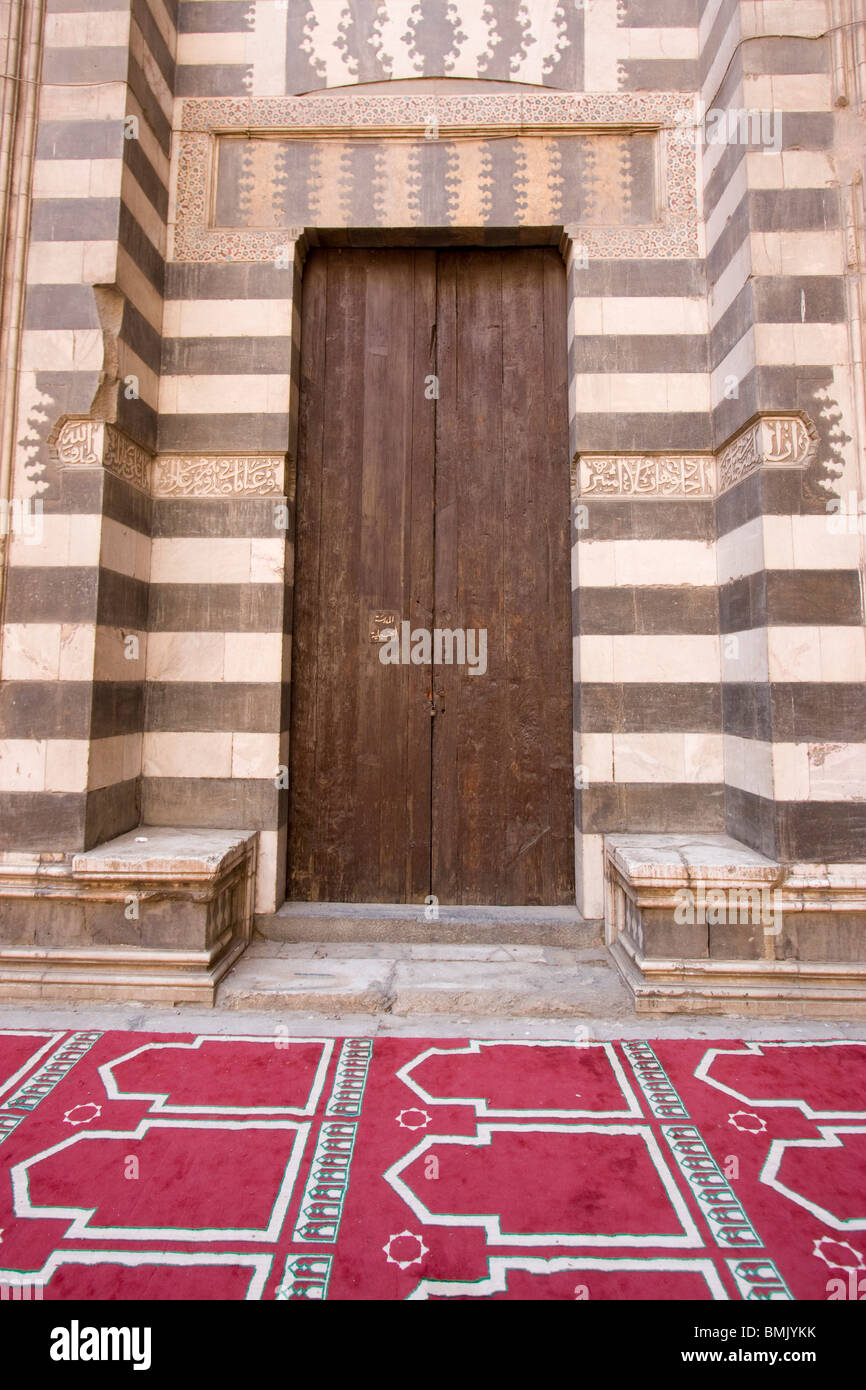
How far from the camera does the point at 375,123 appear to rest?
418 cm

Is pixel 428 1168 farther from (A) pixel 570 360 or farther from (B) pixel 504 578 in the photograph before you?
(A) pixel 570 360

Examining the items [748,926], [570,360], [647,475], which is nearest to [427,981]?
[748,926]

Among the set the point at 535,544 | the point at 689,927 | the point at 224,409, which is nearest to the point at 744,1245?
the point at 689,927

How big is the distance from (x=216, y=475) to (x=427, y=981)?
2904mm

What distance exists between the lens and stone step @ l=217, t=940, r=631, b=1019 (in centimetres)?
326

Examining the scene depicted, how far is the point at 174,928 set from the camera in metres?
3.35

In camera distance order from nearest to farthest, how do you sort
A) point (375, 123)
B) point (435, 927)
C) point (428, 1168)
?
point (428, 1168) → point (435, 927) → point (375, 123)

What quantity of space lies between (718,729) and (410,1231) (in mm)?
2800

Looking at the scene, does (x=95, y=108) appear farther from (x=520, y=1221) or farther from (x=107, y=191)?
(x=520, y=1221)

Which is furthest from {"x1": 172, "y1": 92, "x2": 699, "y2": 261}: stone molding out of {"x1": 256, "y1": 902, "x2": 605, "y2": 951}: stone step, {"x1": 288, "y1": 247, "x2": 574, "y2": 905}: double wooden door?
{"x1": 256, "y1": 902, "x2": 605, "y2": 951}: stone step

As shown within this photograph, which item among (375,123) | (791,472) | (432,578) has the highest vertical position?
(375,123)

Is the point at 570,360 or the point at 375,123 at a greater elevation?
the point at 375,123

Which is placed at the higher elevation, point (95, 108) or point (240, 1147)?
point (95, 108)

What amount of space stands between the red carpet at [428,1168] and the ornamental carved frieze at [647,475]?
2.72 metres
